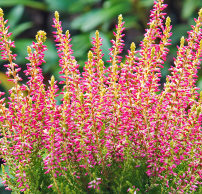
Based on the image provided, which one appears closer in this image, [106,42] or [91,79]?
[91,79]

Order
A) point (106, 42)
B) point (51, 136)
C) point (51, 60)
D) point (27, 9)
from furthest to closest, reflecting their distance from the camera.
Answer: point (27, 9) → point (51, 60) → point (106, 42) → point (51, 136)

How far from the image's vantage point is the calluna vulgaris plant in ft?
1.83

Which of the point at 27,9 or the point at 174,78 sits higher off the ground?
the point at 27,9

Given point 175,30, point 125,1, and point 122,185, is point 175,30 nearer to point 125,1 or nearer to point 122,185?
point 125,1

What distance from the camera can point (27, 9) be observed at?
4543mm

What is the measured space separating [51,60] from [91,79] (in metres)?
2.73

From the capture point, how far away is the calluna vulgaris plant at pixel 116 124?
22.0 inches

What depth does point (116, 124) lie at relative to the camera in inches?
22.4

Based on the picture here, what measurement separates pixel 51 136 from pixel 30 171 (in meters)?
0.13

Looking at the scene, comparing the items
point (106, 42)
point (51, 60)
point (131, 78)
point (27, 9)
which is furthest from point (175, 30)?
point (131, 78)

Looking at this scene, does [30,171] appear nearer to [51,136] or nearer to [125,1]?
[51,136]

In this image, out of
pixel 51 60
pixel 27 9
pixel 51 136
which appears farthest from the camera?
pixel 27 9

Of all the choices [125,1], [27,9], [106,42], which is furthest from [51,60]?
[27,9]

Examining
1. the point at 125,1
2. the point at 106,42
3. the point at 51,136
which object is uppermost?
the point at 125,1
